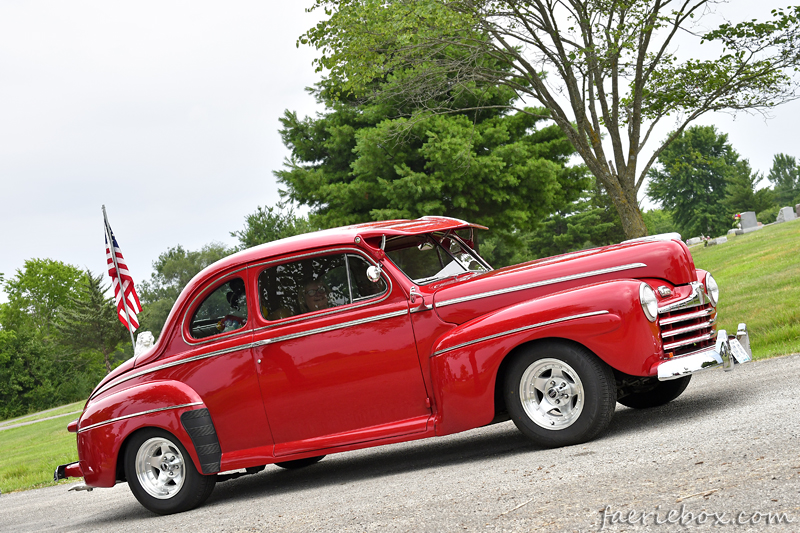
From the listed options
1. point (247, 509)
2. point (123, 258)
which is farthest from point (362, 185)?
point (247, 509)

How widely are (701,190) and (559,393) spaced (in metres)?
81.5

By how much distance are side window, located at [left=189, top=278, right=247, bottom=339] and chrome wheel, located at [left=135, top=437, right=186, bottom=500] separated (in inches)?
40.8

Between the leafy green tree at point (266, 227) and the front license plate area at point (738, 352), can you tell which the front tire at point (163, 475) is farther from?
the leafy green tree at point (266, 227)

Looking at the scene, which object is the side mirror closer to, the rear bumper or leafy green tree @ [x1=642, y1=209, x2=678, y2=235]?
the rear bumper

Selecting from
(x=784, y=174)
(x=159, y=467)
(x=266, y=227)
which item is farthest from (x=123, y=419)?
(x=784, y=174)

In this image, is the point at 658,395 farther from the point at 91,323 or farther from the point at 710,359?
the point at 91,323

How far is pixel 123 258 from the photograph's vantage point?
1669cm

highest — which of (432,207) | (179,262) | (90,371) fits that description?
(179,262)

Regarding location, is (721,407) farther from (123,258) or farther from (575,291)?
(123,258)

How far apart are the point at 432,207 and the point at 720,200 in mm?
67410

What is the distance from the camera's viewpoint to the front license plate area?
5387mm

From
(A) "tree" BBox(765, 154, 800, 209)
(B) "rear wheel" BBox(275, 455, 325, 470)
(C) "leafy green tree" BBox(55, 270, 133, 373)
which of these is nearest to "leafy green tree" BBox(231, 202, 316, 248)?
(C) "leafy green tree" BBox(55, 270, 133, 373)

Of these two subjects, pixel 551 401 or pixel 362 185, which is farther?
pixel 362 185

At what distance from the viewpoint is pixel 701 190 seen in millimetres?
79625
